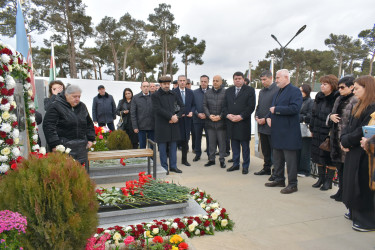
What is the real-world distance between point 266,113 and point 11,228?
4593 mm

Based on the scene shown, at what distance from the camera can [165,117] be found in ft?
18.2

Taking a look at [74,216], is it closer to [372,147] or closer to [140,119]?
[372,147]

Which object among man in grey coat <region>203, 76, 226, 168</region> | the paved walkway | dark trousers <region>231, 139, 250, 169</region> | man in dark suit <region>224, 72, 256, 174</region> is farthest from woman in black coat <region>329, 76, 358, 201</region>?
man in grey coat <region>203, 76, 226, 168</region>

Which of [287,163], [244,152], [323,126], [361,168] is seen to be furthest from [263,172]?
[361,168]

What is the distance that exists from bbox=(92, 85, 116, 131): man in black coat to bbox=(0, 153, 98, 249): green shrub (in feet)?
19.0

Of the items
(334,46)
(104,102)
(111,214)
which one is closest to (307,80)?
(334,46)

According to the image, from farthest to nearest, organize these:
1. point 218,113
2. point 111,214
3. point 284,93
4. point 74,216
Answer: point 218,113
point 284,93
point 111,214
point 74,216

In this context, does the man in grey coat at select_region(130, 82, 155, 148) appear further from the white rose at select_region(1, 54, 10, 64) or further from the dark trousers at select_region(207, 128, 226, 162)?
the white rose at select_region(1, 54, 10, 64)

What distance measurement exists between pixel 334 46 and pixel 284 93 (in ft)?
152

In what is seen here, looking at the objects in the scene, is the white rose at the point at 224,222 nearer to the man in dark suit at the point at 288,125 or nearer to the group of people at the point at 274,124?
the group of people at the point at 274,124

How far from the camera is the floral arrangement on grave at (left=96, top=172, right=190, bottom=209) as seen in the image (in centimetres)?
321

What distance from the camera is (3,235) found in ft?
5.40

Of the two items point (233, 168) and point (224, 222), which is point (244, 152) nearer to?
point (233, 168)

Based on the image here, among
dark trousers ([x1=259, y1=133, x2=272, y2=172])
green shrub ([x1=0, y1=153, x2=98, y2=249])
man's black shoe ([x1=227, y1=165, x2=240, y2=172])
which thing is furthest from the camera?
man's black shoe ([x1=227, y1=165, x2=240, y2=172])
